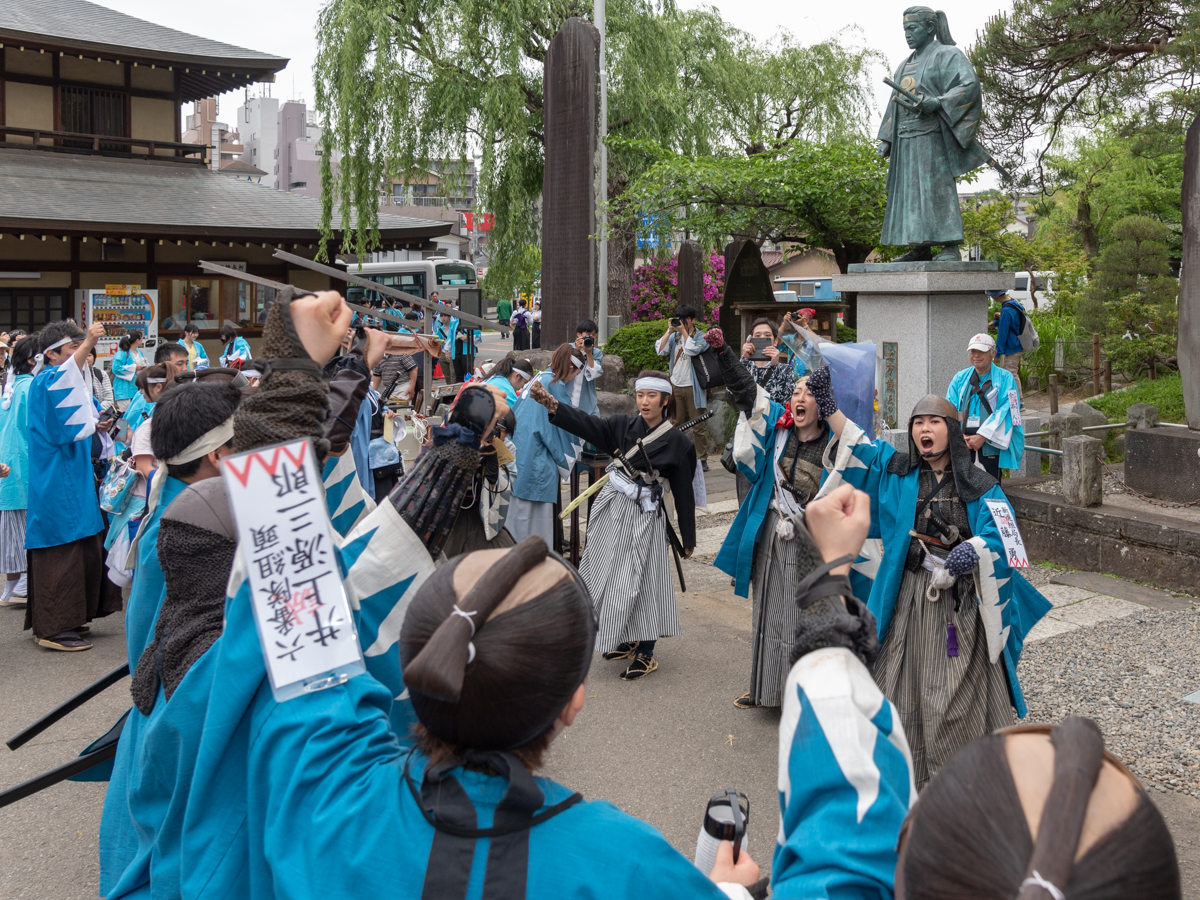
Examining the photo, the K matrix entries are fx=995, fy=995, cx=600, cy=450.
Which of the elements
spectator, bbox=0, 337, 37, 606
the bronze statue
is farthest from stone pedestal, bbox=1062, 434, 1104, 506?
spectator, bbox=0, 337, 37, 606

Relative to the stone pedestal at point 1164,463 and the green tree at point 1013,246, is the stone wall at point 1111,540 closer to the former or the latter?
the stone pedestal at point 1164,463

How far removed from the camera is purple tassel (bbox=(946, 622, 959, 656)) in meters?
3.99

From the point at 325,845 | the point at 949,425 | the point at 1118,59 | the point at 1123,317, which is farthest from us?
the point at 1123,317

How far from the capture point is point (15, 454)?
6523 mm

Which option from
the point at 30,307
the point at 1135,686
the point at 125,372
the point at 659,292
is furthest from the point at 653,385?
the point at 30,307

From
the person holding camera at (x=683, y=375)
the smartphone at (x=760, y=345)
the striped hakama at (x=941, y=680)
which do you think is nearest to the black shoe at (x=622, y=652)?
the striped hakama at (x=941, y=680)

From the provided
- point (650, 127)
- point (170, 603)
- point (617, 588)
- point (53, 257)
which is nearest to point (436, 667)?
point (170, 603)

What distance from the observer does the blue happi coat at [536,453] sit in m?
6.29

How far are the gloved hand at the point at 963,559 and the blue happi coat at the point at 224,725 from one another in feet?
8.06

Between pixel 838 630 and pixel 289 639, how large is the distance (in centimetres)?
80

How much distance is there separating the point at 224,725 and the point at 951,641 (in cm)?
313

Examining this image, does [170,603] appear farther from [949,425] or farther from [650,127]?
[650,127]

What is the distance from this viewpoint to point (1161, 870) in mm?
910

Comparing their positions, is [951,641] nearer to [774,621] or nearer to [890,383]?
[774,621]
